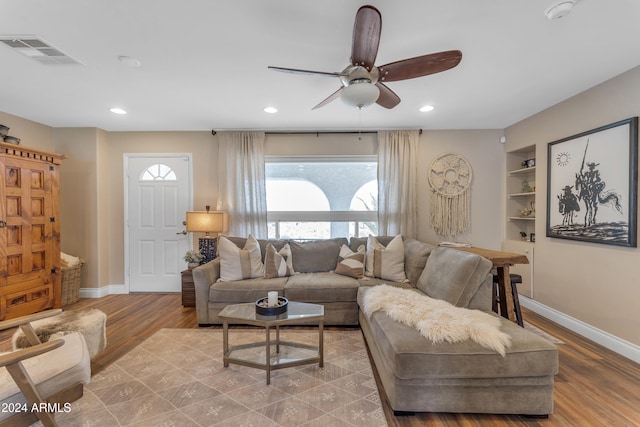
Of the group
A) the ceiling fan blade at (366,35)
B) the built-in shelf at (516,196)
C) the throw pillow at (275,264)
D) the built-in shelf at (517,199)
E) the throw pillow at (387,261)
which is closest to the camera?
the ceiling fan blade at (366,35)

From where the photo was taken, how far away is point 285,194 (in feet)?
13.9

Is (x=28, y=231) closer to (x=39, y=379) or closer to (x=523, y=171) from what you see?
(x=39, y=379)

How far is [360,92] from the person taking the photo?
179 cm

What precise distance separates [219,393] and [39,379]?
986 millimetres

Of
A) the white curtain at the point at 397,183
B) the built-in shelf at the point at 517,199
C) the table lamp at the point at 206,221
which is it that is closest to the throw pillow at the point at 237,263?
the table lamp at the point at 206,221

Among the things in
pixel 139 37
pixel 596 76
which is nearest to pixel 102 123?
pixel 139 37

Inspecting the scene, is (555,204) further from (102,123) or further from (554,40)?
(102,123)

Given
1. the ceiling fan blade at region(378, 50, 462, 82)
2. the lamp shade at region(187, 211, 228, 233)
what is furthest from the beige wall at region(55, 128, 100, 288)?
the ceiling fan blade at region(378, 50, 462, 82)

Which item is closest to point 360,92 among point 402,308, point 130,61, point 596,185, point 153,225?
point 402,308

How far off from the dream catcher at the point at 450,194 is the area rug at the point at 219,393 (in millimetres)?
2427

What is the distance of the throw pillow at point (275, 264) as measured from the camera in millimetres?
3279

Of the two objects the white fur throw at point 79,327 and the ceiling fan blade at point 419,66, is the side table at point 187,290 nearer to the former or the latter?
the white fur throw at point 79,327

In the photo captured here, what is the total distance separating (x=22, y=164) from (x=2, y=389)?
2931mm

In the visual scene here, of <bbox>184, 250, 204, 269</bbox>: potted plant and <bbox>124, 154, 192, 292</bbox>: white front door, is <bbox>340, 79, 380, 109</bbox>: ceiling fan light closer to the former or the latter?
<bbox>184, 250, 204, 269</bbox>: potted plant
